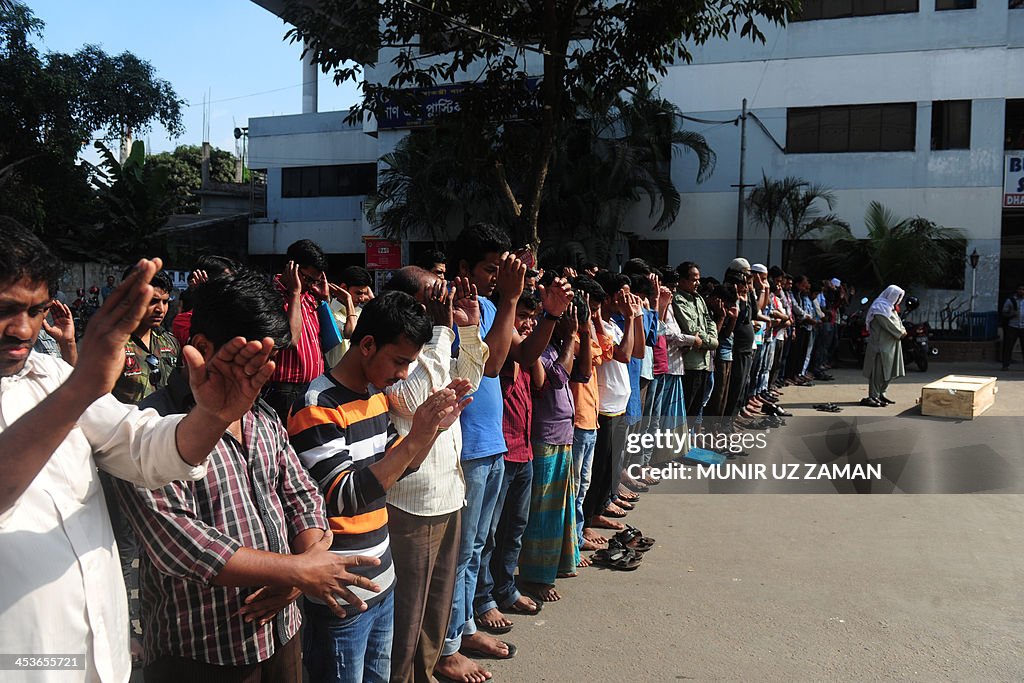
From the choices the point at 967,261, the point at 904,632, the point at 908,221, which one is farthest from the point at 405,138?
the point at 904,632

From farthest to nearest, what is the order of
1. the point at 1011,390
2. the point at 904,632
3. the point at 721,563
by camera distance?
the point at 1011,390 < the point at 721,563 < the point at 904,632

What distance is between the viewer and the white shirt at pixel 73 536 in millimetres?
1375

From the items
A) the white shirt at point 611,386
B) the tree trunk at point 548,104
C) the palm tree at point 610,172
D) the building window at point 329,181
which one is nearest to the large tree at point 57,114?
the building window at point 329,181

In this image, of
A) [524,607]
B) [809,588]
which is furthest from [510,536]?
[809,588]

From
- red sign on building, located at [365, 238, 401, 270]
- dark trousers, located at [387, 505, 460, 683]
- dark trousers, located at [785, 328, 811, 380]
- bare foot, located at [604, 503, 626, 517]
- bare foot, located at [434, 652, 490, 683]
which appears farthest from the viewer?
red sign on building, located at [365, 238, 401, 270]

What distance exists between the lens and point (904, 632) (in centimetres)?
373

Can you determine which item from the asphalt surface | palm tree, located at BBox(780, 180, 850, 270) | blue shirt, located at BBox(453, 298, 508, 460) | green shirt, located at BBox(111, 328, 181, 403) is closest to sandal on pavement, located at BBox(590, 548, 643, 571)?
the asphalt surface

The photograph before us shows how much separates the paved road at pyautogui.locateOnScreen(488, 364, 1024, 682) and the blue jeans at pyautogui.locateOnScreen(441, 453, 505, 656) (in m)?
0.26

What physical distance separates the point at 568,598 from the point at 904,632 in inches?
62.8

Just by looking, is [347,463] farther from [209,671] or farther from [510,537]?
[510,537]

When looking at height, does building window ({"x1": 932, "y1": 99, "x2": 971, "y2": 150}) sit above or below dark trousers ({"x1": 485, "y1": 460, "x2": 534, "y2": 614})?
above

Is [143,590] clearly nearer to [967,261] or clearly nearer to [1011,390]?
[1011,390]

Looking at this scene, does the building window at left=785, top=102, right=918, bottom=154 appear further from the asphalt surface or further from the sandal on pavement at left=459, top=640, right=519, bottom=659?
the sandal on pavement at left=459, top=640, right=519, bottom=659

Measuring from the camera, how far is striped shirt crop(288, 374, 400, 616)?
212 centimetres
